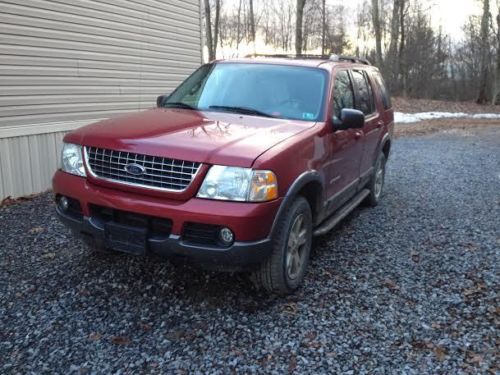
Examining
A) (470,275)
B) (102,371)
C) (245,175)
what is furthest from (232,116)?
(470,275)

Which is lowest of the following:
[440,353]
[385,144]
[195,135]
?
[440,353]

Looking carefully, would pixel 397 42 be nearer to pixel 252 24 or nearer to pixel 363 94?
pixel 252 24

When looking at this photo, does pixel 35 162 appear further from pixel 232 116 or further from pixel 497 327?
pixel 497 327

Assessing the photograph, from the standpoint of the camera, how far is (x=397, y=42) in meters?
27.9

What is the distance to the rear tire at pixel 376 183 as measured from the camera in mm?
6238

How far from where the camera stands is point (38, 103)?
6.61 meters

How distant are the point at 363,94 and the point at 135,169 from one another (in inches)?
125

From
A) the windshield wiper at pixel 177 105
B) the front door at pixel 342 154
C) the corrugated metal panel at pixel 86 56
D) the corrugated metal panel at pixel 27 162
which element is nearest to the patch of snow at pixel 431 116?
the corrugated metal panel at pixel 86 56

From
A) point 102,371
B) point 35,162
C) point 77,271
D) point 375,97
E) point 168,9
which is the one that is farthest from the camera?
point 168,9

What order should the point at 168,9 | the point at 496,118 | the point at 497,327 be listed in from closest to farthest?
the point at 497,327, the point at 168,9, the point at 496,118

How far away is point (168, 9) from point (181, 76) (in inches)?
52.7

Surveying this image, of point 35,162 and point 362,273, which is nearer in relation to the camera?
point 362,273

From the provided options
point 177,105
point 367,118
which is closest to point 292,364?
point 177,105

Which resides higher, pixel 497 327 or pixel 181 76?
pixel 181 76
